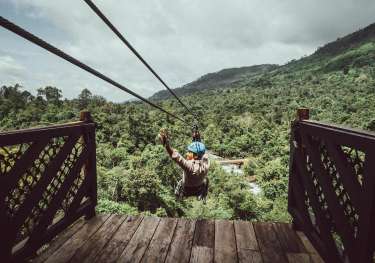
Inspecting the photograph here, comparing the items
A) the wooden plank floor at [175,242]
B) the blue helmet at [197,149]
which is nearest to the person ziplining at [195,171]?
the blue helmet at [197,149]

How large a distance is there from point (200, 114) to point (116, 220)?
7393 cm

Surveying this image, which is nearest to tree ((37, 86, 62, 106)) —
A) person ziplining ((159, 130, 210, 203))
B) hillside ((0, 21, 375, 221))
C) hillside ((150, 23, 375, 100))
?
hillside ((0, 21, 375, 221))

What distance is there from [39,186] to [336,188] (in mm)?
2432

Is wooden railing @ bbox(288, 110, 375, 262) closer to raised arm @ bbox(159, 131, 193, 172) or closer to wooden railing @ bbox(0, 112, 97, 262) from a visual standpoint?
raised arm @ bbox(159, 131, 193, 172)

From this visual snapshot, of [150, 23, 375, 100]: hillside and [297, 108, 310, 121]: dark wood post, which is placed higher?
[150, 23, 375, 100]: hillside

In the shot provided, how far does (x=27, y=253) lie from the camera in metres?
2.51

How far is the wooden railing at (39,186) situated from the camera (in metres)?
2.17

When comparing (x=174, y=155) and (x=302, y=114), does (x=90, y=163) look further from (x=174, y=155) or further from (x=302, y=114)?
(x=302, y=114)

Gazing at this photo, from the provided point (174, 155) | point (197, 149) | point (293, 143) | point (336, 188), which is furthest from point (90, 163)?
point (336, 188)

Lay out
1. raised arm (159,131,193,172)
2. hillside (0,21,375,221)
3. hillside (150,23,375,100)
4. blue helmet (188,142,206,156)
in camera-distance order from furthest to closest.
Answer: hillside (150,23,375,100) < hillside (0,21,375,221) < blue helmet (188,142,206,156) < raised arm (159,131,193,172)

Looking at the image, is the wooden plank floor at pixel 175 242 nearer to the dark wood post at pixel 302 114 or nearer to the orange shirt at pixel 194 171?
the orange shirt at pixel 194 171

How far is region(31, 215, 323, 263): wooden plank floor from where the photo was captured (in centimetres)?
281

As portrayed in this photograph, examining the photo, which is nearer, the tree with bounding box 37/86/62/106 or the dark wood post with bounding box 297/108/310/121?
the dark wood post with bounding box 297/108/310/121

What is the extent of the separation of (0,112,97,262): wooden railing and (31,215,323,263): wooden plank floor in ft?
0.68
